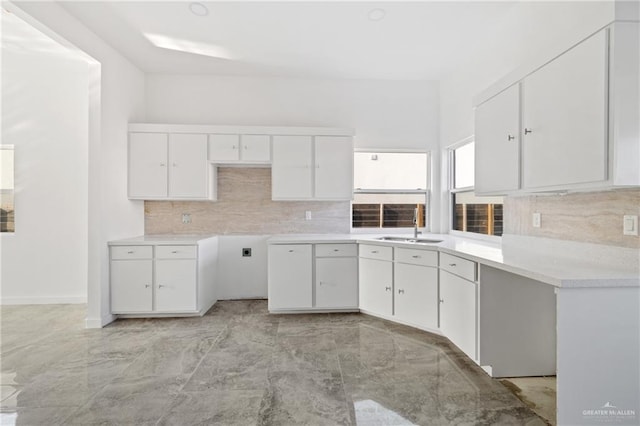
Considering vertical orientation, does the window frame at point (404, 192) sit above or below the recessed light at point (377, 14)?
below

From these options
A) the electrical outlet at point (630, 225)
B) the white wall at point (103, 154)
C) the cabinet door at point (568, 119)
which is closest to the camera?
the cabinet door at point (568, 119)

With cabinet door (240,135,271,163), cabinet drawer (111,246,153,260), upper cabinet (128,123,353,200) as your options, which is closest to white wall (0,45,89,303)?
upper cabinet (128,123,353,200)

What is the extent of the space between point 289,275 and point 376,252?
3.39 ft

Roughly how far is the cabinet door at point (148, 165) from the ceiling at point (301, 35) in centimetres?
97

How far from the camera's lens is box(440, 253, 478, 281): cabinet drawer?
2.41 m

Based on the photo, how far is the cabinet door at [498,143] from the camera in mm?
2275

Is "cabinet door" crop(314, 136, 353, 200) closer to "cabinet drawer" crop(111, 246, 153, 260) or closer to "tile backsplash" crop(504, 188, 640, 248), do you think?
"tile backsplash" crop(504, 188, 640, 248)

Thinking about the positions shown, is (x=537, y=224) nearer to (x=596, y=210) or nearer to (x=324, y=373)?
(x=596, y=210)

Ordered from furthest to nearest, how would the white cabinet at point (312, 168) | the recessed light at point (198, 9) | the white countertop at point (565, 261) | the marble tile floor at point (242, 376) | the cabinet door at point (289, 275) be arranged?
the white cabinet at point (312, 168) < the cabinet door at point (289, 275) < the recessed light at point (198, 9) < the marble tile floor at point (242, 376) < the white countertop at point (565, 261)

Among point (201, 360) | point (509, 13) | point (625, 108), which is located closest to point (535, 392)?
point (625, 108)

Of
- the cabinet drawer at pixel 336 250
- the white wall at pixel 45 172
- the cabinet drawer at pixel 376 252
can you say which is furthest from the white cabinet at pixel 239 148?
the white wall at pixel 45 172

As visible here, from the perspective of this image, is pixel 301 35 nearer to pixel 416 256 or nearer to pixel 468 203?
pixel 416 256

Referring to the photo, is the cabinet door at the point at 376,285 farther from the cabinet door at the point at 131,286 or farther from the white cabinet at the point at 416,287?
the cabinet door at the point at 131,286

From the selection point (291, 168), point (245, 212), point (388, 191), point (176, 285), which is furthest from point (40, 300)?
point (388, 191)
